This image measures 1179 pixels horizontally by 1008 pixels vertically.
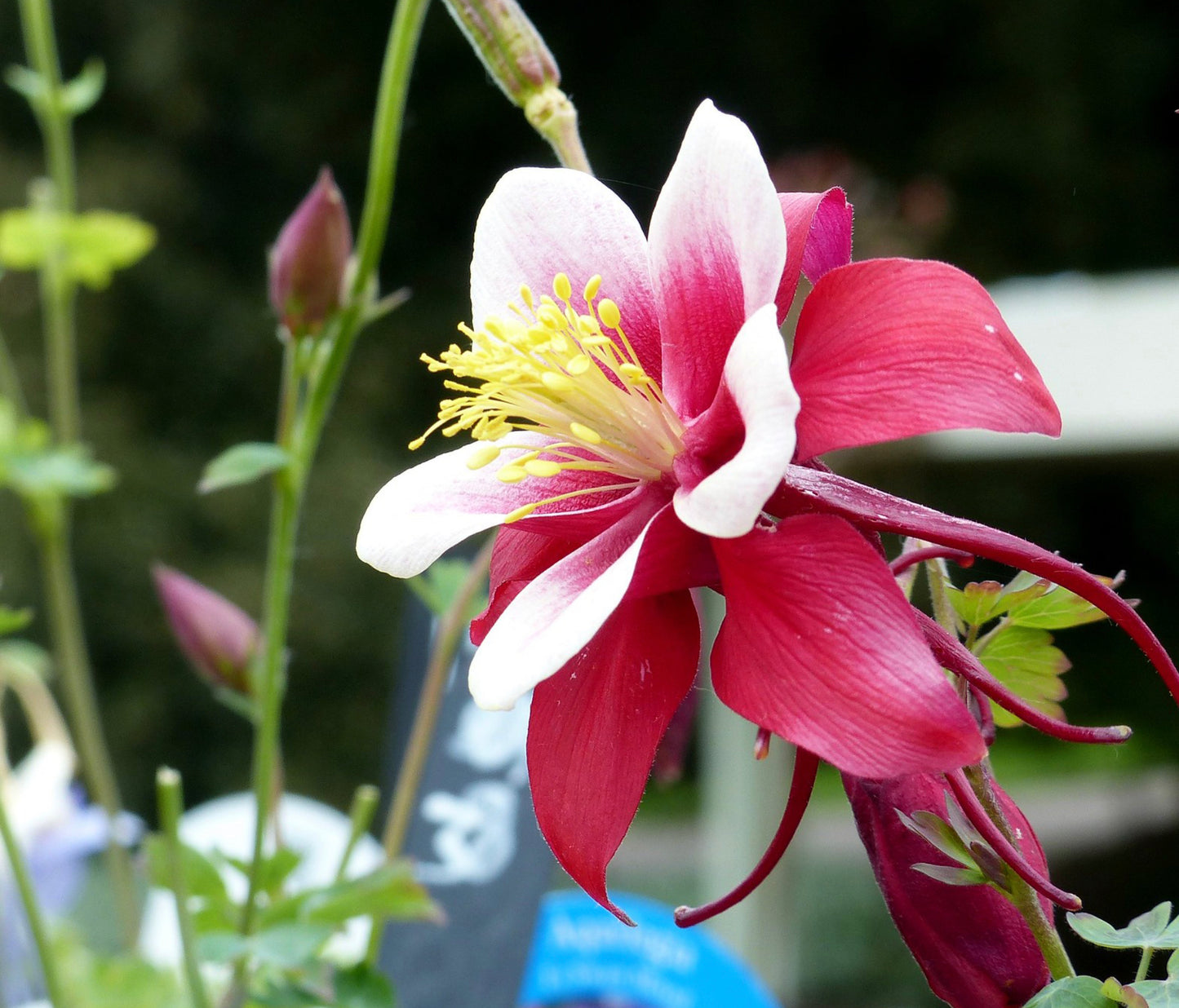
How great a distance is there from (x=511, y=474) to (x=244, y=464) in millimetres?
189

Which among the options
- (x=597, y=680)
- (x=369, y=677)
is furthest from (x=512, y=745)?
(x=369, y=677)

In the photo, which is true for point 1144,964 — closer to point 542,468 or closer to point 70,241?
point 542,468

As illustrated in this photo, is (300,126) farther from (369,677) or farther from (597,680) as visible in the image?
(597,680)

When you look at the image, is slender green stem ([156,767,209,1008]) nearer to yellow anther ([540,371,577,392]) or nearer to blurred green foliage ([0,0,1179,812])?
yellow anther ([540,371,577,392])

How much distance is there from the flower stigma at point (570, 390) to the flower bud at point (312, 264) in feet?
0.54

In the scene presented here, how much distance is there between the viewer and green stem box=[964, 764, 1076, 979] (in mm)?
194

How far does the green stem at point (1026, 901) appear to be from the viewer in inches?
7.6

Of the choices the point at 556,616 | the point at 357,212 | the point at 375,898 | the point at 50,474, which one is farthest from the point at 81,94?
the point at 357,212

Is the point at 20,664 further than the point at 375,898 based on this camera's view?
Yes

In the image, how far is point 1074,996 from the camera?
19 cm

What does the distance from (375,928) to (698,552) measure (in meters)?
0.28

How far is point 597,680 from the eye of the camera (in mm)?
212

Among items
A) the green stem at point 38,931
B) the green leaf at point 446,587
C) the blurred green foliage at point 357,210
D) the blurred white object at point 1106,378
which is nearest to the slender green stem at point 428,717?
the green leaf at point 446,587

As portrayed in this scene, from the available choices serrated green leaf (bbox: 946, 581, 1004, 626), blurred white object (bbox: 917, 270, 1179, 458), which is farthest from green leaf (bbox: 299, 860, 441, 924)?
blurred white object (bbox: 917, 270, 1179, 458)
